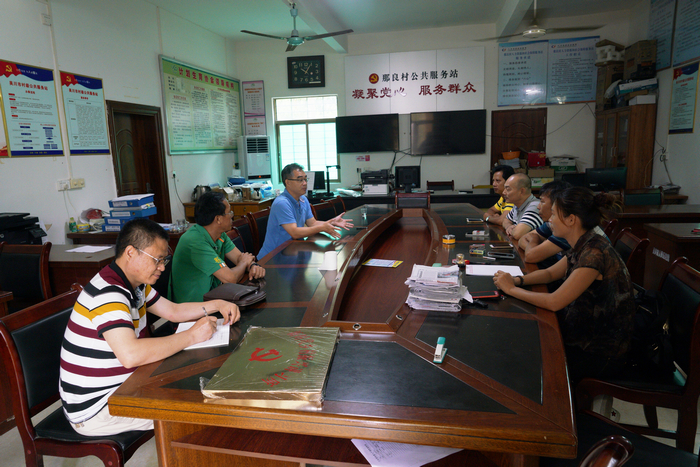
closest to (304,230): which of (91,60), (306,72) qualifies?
(91,60)

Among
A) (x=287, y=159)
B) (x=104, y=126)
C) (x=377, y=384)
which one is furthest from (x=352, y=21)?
(x=377, y=384)

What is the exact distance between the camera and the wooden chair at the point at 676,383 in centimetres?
145

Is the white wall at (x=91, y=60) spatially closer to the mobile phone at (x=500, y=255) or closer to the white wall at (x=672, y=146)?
the mobile phone at (x=500, y=255)

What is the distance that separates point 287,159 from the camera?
720cm

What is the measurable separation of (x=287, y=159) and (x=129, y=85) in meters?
2.98

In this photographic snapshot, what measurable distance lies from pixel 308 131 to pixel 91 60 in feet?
11.5

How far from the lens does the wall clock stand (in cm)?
671

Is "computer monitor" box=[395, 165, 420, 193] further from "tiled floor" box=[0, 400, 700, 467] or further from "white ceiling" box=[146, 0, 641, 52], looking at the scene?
"tiled floor" box=[0, 400, 700, 467]

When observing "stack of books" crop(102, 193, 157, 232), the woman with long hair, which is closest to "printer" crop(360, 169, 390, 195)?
"stack of books" crop(102, 193, 157, 232)

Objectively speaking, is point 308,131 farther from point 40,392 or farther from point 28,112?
point 40,392

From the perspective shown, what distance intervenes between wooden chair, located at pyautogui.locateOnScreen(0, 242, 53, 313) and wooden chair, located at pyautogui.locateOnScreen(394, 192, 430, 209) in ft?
9.95

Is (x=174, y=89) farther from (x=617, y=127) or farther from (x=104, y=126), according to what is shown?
(x=617, y=127)

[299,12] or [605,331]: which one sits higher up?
[299,12]

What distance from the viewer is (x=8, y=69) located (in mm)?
3271
